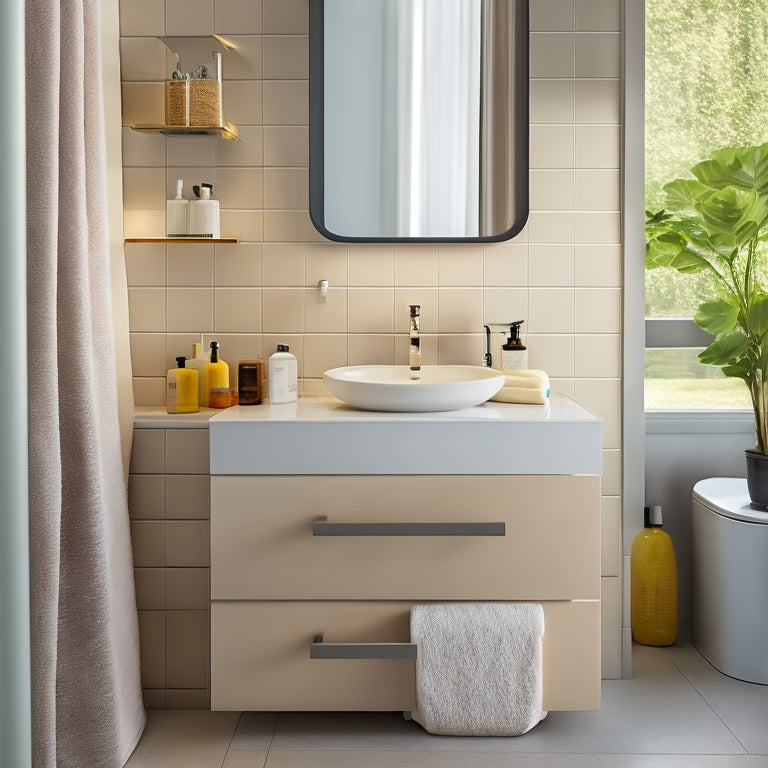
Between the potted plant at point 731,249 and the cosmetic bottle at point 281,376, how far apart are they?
1136 mm

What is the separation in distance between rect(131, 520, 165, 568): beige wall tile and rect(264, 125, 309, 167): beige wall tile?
3.43 ft

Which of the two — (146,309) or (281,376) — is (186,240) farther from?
(281,376)

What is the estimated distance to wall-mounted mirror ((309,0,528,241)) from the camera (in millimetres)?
2277

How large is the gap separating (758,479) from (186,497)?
155cm

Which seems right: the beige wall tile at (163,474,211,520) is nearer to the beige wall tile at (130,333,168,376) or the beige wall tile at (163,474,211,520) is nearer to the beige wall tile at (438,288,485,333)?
the beige wall tile at (130,333,168,376)

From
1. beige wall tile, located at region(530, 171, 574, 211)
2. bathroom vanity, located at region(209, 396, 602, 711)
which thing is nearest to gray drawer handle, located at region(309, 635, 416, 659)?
bathroom vanity, located at region(209, 396, 602, 711)

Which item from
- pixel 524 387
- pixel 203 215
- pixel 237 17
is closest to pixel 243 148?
pixel 203 215

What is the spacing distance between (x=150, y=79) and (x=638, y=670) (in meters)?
2.18

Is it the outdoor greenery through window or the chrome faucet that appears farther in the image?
the outdoor greenery through window

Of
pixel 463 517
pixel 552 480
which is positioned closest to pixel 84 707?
pixel 463 517

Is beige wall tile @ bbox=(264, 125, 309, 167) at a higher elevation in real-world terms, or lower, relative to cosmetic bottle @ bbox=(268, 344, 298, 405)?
higher

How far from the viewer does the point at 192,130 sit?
219 centimetres

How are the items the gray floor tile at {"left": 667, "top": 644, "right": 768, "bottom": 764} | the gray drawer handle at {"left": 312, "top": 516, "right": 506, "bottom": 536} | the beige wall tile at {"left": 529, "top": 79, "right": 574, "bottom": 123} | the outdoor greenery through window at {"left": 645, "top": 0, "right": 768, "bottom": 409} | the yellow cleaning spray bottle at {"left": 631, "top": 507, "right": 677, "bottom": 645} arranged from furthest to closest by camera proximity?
the outdoor greenery through window at {"left": 645, "top": 0, "right": 768, "bottom": 409} < the yellow cleaning spray bottle at {"left": 631, "top": 507, "right": 677, "bottom": 645} < the beige wall tile at {"left": 529, "top": 79, "right": 574, "bottom": 123} < the gray floor tile at {"left": 667, "top": 644, "right": 768, "bottom": 764} < the gray drawer handle at {"left": 312, "top": 516, "right": 506, "bottom": 536}

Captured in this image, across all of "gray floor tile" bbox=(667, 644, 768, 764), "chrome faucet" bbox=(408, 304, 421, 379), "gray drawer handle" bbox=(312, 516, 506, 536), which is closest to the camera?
"gray drawer handle" bbox=(312, 516, 506, 536)
